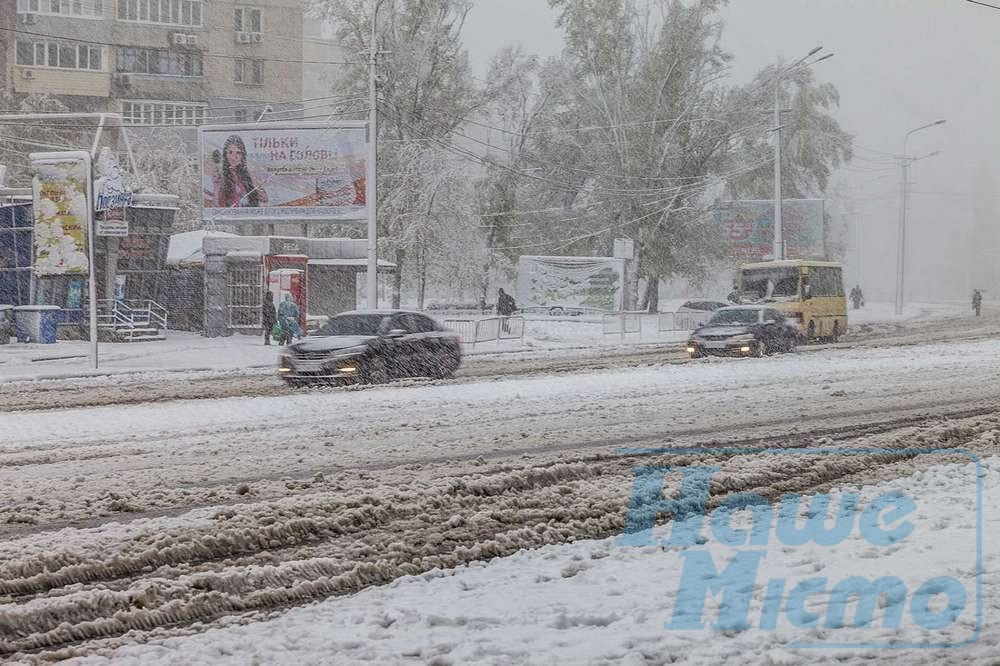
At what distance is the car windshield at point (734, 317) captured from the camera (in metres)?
28.9

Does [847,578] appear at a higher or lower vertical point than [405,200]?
lower

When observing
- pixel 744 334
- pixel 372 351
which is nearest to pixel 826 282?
pixel 744 334

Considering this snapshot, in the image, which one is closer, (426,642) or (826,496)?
(426,642)

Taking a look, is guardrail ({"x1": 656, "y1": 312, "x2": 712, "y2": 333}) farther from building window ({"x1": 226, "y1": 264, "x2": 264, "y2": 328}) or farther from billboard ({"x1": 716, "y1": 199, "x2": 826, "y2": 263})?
billboard ({"x1": 716, "y1": 199, "x2": 826, "y2": 263})

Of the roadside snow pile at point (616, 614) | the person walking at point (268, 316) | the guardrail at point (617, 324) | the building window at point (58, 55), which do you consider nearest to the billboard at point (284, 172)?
the person walking at point (268, 316)

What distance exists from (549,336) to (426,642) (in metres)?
35.0

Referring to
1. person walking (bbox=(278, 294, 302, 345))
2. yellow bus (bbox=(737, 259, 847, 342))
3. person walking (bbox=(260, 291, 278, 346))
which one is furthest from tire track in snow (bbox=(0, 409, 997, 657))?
yellow bus (bbox=(737, 259, 847, 342))

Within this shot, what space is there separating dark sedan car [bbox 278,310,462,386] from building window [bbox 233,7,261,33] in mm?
62361

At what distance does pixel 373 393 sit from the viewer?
18.5 m

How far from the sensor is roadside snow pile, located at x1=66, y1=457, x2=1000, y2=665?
514 centimetres

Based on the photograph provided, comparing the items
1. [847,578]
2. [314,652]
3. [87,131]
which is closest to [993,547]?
[847,578]

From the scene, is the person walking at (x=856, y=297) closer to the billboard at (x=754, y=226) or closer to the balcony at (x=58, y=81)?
the billboard at (x=754, y=226)

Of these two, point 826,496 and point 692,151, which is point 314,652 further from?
point 692,151

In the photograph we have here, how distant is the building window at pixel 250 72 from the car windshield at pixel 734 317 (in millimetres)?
57728
